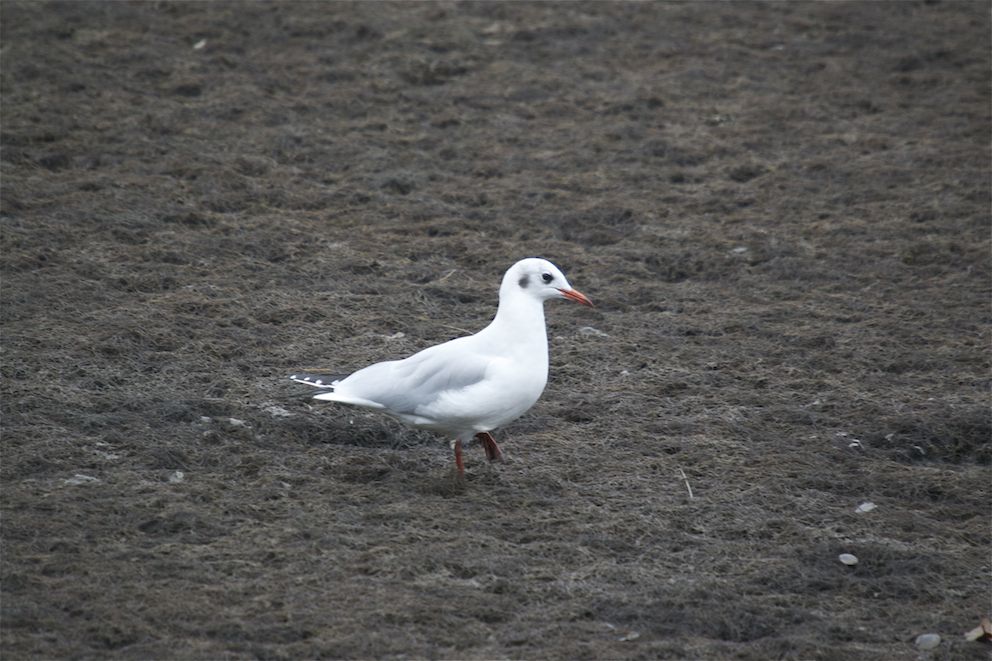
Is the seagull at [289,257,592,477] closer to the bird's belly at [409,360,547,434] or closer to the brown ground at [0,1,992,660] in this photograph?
the bird's belly at [409,360,547,434]

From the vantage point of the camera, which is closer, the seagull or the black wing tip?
the seagull

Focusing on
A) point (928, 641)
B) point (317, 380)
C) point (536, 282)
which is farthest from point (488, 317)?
point (928, 641)

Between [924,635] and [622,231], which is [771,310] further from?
[924,635]

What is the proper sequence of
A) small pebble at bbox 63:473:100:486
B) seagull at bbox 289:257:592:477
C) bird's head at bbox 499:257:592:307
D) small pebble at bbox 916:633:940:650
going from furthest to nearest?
1. bird's head at bbox 499:257:592:307
2. seagull at bbox 289:257:592:477
3. small pebble at bbox 63:473:100:486
4. small pebble at bbox 916:633:940:650

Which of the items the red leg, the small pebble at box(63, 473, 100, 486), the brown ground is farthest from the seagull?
the small pebble at box(63, 473, 100, 486)

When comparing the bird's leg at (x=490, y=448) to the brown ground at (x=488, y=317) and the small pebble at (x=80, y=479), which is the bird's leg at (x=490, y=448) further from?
the small pebble at (x=80, y=479)

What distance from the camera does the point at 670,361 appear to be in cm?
612

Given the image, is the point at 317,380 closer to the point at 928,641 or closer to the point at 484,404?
the point at 484,404

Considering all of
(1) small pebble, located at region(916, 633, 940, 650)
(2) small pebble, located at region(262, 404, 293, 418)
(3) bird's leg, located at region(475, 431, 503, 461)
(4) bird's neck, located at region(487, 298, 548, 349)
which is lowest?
(1) small pebble, located at region(916, 633, 940, 650)

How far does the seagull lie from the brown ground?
0.97 ft

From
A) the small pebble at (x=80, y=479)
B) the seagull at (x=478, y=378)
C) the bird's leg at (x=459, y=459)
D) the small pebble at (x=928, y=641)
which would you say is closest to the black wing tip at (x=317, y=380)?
the seagull at (x=478, y=378)

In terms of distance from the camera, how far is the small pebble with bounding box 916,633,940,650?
4023 millimetres

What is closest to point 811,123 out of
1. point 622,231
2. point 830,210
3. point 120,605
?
point 830,210

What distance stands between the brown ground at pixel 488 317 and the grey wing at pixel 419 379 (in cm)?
34
